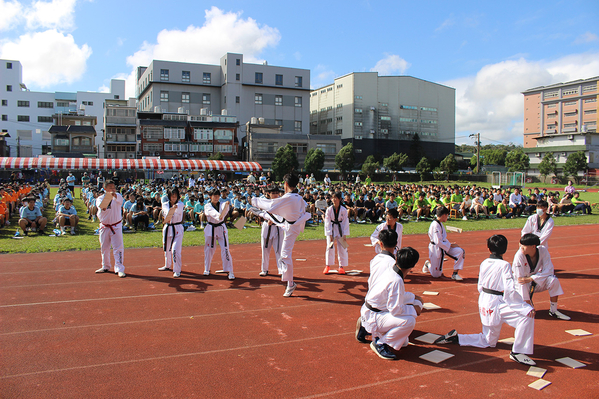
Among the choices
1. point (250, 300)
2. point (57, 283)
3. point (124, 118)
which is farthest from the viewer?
point (124, 118)

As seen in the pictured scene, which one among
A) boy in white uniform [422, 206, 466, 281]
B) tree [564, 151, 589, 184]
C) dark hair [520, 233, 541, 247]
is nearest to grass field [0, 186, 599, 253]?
boy in white uniform [422, 206, 466, 281]

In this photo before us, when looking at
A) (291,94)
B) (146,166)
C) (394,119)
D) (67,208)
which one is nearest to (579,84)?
(394,119)

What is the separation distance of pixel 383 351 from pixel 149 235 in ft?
38.4

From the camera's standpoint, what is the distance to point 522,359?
4547 millimetres

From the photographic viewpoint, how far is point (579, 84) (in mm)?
79125

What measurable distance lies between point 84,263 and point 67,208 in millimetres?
5957

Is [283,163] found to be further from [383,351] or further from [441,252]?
[383,351]

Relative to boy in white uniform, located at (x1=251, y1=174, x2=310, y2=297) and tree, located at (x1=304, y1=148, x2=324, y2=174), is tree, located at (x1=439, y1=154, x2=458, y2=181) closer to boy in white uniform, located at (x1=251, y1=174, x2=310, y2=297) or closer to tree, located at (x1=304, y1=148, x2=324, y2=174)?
tree, located at (x1=304, y1=148, x2=324, y2=174)

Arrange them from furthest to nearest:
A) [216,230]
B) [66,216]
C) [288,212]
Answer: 1. [66,216]
2. [216,230]
3. [288,212]

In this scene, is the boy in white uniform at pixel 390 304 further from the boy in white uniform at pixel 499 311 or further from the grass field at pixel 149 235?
the grass field at pixel 149 235

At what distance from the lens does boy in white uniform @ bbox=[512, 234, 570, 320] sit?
5.67 meters

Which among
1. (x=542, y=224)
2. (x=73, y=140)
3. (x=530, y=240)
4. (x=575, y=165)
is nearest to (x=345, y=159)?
(x=575, y=165)

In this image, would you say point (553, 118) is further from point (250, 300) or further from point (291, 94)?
point (250, 300)

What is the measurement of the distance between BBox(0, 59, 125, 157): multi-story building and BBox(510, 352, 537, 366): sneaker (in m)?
73.4
